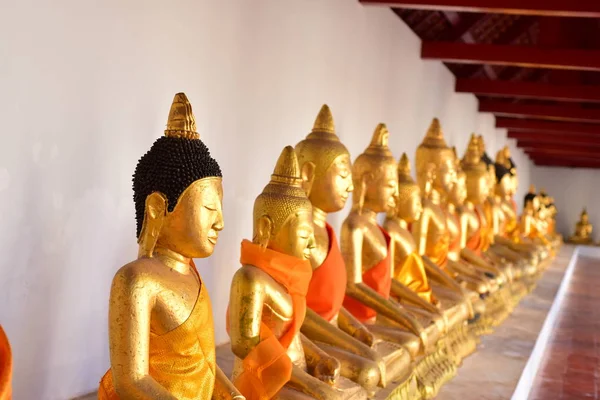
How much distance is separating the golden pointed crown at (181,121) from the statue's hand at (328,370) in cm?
110

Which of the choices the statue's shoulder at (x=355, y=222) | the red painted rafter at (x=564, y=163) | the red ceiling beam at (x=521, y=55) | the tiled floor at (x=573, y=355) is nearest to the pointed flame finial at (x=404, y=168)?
the statue's shoulder at (x=355, y=222)

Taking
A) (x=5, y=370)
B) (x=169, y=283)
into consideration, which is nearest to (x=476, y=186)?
(x=169, y=283)

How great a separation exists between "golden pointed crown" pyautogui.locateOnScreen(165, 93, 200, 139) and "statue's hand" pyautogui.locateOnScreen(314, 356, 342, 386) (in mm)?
1102

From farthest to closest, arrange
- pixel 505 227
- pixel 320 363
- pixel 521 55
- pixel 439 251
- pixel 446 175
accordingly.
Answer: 1. pixel 505 227
2. pixel 521 55
3. pixel 446 175
4. pixel 439 251
5. pixel 320 363

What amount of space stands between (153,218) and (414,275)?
2.58 m

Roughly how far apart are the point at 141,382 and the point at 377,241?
81.1 inches

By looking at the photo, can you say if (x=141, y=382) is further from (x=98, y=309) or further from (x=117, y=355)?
(x=98, y=309)

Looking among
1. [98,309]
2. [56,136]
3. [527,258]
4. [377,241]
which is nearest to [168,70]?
[56,136]

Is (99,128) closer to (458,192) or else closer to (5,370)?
(5,370)

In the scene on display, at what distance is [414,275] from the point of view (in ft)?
14.9

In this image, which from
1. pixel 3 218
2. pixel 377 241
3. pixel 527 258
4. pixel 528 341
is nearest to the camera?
pixel 3 218

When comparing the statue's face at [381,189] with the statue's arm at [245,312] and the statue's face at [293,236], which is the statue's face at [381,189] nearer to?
the statue's face at [293,236]

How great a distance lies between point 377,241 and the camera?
156 inches

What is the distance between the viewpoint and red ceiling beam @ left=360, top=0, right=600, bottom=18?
5.11 metres
